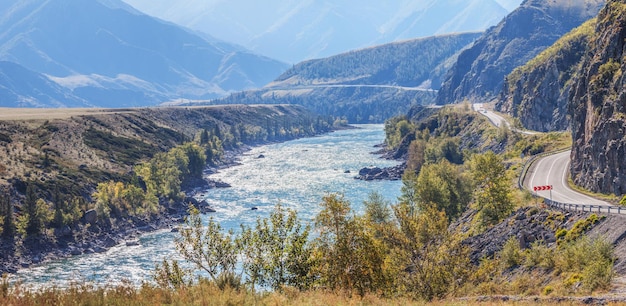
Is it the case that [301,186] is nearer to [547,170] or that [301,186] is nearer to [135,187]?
[135,187]

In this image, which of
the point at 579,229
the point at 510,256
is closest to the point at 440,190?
the point at 510,256

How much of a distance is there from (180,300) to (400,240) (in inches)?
796

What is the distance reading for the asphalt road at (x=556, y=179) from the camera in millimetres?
66688

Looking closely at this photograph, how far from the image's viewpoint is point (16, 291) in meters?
23.4

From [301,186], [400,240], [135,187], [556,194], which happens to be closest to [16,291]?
[400,240]

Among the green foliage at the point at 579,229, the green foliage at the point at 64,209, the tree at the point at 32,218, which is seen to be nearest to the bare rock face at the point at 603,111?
the green foliage at the point at 579,229

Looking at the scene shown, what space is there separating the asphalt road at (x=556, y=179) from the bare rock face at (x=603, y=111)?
7.52 feet

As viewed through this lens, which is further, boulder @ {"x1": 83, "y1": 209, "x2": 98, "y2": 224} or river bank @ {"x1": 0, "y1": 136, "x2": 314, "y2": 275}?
boulder @ {"x1": 83, "y1": 209, "x2": 98, "y2": 224}

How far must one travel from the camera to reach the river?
82.1 m

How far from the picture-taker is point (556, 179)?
81312 millimetres

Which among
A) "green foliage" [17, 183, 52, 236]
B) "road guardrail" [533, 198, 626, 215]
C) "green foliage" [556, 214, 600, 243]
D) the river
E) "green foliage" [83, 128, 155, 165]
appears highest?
"green foliage" [83, 128, 155, 165]

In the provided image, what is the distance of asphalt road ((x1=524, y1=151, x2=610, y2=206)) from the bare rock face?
7.52 ft

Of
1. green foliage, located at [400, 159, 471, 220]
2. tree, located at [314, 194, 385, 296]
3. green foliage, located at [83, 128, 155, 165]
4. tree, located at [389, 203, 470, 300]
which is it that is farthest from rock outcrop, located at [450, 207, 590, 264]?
green foliage, located at [83, 128, 155, 165]

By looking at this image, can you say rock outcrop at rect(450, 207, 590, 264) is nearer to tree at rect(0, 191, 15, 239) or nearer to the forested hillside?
the forested hillside
